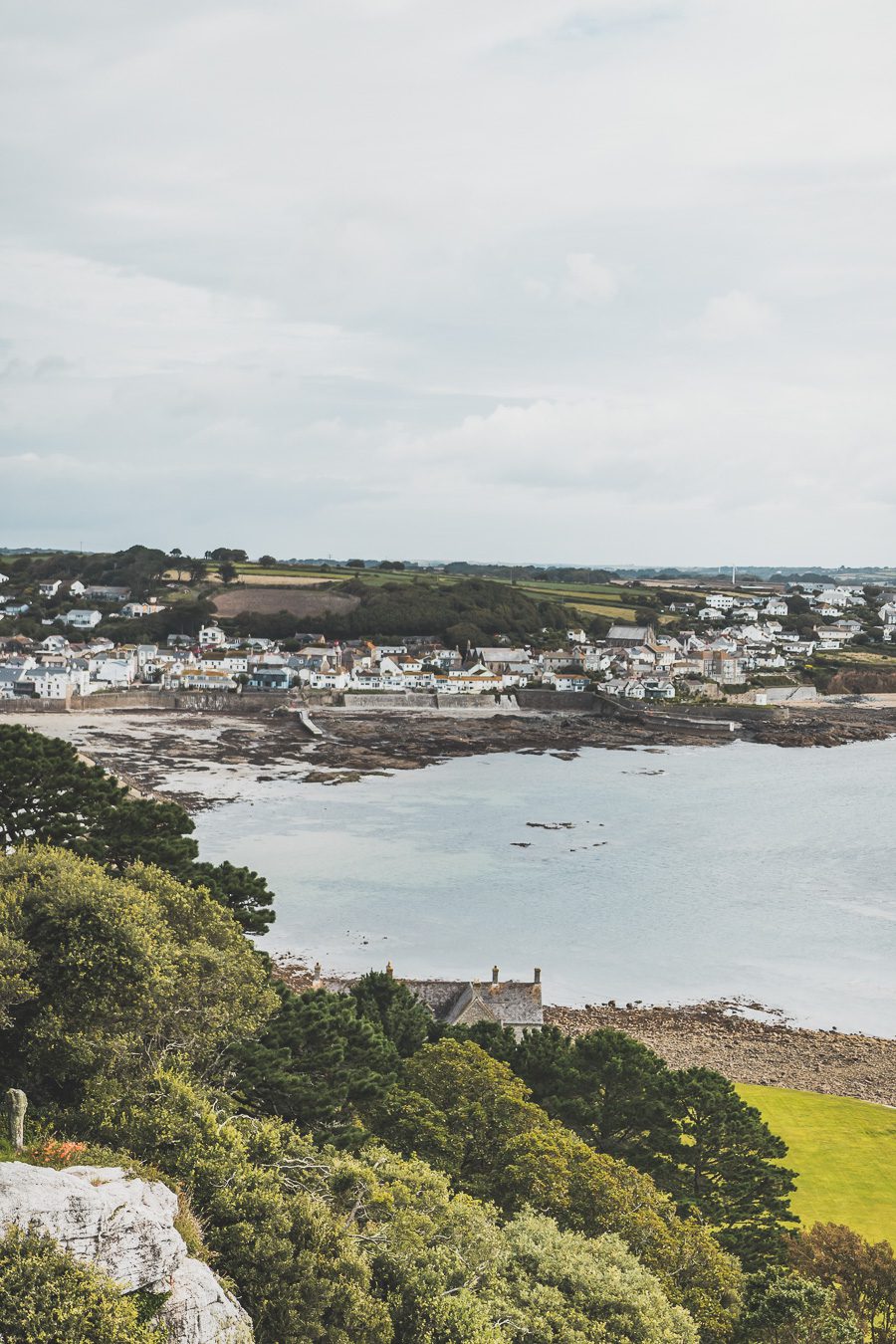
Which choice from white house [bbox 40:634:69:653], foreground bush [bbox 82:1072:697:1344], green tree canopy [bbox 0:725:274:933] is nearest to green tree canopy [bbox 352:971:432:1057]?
green tree canopy [bbox 0:725:274:933]

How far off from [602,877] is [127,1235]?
27.0m

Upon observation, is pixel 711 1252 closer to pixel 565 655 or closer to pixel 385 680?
pixel 385 680

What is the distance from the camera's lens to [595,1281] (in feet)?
25.9

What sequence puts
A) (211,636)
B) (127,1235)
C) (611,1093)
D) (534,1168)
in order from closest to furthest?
(127,1235)
(534,1168)
(611,1093)
(211,636)

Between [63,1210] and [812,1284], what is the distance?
21.2ft

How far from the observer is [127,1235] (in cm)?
613

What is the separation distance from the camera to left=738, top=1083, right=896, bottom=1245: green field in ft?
47.6

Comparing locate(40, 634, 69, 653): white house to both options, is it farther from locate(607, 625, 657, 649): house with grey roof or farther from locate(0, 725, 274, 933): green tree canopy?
locate(0, 725, 274, 933): green tree canopy

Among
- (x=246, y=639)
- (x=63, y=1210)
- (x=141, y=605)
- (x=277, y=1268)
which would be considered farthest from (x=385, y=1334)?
(x=141, y=605)

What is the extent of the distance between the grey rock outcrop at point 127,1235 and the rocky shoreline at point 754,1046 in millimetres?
13585

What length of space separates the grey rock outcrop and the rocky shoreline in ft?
44.6

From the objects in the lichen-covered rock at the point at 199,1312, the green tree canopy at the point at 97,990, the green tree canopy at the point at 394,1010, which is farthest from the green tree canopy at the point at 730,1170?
the lichen-covered rock at the point at 199,1312

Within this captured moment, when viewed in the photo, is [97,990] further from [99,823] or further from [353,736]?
[353,736]

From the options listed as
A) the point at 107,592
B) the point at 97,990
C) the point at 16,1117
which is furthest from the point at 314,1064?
the point at 107,592
